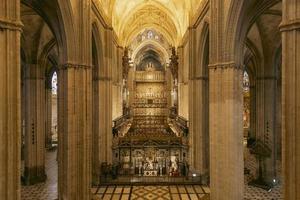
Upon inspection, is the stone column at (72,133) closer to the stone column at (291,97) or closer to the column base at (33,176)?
the column base at (33,176)

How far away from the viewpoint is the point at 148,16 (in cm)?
3194

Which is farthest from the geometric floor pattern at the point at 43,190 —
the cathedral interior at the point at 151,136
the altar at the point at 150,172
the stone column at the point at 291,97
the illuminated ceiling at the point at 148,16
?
the stone column at the point at 291,97

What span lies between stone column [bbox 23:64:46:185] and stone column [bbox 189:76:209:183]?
379 inches

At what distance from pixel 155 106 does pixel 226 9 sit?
36120 mm

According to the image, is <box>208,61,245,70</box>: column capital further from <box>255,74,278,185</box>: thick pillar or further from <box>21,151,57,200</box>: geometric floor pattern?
<box>21,151,57,200</box>: geometric floor pattern

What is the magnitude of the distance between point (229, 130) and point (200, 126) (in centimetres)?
601

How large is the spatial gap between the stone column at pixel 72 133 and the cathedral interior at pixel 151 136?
1.7 inches

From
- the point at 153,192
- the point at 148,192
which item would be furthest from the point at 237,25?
the point at 148,192

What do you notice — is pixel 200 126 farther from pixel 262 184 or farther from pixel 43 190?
pixel 43 190

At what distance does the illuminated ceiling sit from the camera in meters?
23.2

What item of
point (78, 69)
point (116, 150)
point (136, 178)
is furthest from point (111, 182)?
point (78, 69)

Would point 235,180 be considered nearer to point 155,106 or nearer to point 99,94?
point 99,94

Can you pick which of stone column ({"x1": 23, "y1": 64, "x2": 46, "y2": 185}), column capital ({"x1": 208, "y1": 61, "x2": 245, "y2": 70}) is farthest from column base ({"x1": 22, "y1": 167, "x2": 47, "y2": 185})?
column capital ({"x1": 208, "y1": 61, "x2": 245, "y2": 70})

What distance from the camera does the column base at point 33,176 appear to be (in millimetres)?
17047
